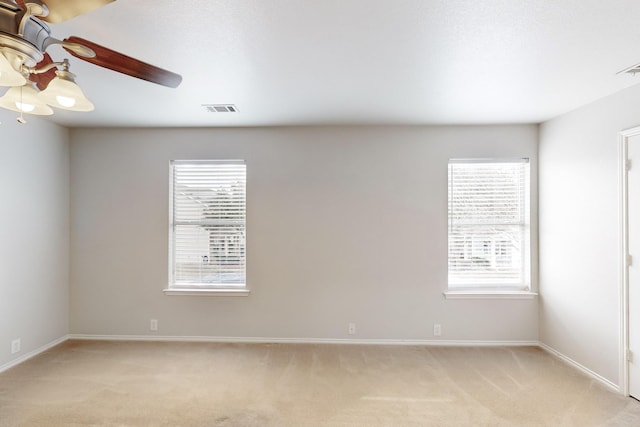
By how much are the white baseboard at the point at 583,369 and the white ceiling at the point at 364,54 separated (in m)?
2.56

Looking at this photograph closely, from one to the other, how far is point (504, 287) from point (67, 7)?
14.4 ft

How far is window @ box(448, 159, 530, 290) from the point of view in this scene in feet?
12.4

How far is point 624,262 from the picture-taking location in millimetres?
2707

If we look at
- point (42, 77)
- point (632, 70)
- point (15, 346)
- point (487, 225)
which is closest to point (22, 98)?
point (42, 77)

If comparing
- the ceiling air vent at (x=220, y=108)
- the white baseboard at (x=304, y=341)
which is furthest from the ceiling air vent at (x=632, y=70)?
the ceiling air vent at (x=220, y=108)

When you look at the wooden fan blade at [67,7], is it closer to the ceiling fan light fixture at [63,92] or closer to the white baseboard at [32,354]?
the ceiling fan light fixture at [63,92]

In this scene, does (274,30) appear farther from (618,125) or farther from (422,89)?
(618,125)

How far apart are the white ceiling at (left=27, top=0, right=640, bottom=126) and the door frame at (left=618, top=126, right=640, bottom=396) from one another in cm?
55

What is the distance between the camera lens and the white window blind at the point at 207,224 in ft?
12.7

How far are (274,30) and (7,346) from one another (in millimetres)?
3876

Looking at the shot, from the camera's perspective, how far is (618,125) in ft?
9.05

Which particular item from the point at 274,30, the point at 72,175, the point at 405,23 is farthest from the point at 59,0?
the point at 72,175

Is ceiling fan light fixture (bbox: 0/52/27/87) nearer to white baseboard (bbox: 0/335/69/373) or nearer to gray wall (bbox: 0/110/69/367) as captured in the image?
gray wall (bbox: 0/110/69/367)

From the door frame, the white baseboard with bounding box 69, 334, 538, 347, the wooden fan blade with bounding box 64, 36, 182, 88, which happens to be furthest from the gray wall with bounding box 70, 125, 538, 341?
the wooden fan blade with bounding box 64, 36, 182, 88
